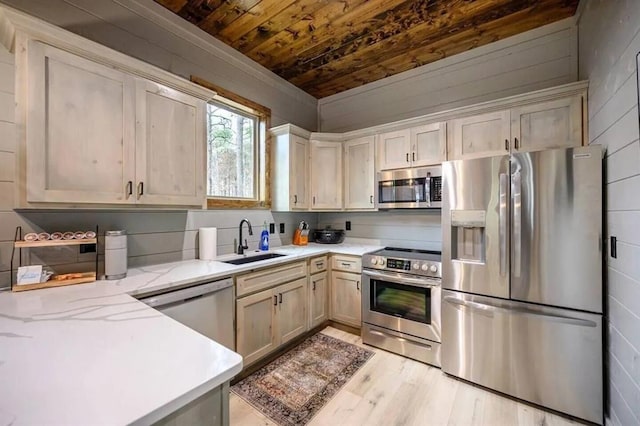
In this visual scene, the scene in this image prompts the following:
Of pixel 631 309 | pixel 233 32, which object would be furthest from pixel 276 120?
pixel 631 309

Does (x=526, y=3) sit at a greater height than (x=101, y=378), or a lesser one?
greater

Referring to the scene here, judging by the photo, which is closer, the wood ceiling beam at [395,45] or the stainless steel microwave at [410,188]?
the wood ceiling beam at [395,45]

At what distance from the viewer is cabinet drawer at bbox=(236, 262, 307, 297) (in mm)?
→ 2131

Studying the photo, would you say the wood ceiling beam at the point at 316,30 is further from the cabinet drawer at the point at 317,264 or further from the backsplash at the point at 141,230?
the cabinet drawer at the point at 317,264

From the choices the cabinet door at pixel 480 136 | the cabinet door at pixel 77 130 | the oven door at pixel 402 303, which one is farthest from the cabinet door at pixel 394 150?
the cabinet door at pixel 77 130

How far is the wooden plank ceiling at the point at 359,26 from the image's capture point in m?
2.22

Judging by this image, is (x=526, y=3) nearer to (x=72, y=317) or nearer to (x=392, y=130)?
(x=392, y=130)

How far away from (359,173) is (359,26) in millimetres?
1445

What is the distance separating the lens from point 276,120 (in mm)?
3330

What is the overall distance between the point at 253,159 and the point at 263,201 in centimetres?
50

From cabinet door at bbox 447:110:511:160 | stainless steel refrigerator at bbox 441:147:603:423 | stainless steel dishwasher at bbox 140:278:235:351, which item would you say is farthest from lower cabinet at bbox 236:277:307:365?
cabinet door at bbox 447:110:511:160

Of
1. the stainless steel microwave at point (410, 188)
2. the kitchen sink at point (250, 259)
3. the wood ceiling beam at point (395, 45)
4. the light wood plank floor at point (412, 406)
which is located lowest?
the light wood plank floor at point (412, 406)

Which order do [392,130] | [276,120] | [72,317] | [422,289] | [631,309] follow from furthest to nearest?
1. [276,120]
2. [392,130]
3. [422,289]
4. [631,309]
5. [72,317]

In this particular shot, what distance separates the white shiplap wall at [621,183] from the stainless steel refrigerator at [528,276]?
0.09 meters
